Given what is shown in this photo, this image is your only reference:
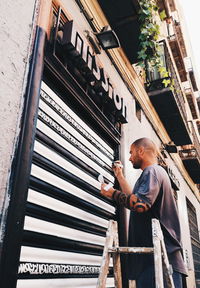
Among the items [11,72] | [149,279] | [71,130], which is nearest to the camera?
[11,72]

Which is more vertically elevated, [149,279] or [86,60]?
[86,60]

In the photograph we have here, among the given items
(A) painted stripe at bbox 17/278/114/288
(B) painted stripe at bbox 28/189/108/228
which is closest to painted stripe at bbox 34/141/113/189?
(B) painted stripe at bbox 28/189/108/228

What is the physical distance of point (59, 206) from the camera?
2779 millimetres

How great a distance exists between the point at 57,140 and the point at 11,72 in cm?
94

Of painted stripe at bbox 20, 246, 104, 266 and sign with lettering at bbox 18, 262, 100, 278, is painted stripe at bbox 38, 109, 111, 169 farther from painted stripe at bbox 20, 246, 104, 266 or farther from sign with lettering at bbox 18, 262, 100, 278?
sign with lettering at bbox 18, 262, 100, 278

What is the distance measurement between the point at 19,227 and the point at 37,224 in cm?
37

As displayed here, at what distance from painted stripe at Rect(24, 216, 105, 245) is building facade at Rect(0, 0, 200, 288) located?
1 cm

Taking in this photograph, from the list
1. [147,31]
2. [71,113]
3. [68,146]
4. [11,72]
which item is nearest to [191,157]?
[147,31]

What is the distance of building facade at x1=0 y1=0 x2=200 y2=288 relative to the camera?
2133 millimetres

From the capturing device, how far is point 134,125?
19.9ft

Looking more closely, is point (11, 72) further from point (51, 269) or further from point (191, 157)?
point (191, 157)

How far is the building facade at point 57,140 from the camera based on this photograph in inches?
84.0

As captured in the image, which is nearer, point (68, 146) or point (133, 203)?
point (133, 203)

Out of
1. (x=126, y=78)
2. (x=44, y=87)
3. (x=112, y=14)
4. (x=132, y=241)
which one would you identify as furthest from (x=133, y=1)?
(x=132, y=241)
